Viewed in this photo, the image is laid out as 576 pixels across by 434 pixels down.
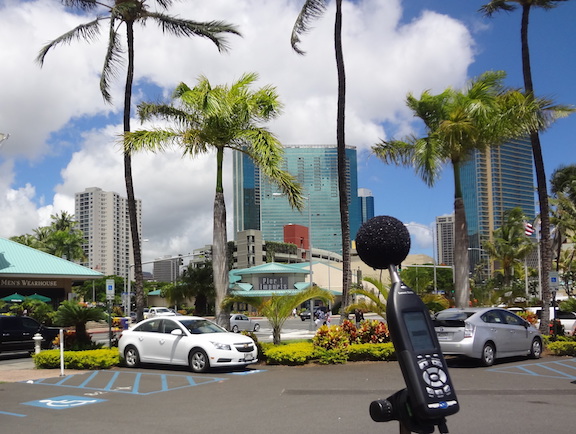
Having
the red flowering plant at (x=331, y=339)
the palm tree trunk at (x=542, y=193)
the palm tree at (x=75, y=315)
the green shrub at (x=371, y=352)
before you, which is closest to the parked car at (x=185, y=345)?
the palm tree at (x=75, y=315)

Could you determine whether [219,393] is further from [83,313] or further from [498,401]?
[83,313]

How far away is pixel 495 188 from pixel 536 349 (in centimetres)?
14485

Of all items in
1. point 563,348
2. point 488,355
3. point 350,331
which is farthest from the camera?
point 350,331

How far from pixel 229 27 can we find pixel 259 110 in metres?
4.02

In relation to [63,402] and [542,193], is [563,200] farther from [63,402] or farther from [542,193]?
[63,402]

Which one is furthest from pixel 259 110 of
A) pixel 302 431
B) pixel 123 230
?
pixel 123 230

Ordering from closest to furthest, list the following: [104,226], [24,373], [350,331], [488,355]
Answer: [488,355], [24,373], [350,331], [104,226]

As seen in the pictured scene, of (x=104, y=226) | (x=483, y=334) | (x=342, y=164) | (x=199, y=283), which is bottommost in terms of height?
(x=483, y=334)

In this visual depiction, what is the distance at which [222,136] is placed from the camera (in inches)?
742

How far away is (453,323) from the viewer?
1520 centimetres

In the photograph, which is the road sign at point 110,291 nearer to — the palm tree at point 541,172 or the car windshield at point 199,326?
the car windshield at point 199,326

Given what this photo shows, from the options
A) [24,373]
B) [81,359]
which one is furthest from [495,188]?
[24,373]

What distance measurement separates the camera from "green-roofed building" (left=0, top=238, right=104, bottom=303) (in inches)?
1377

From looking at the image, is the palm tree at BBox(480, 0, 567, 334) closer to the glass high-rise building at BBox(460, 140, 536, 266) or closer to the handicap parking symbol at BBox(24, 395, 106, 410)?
the handicap parking symbol at BBox(24, 395, 106, 410)
